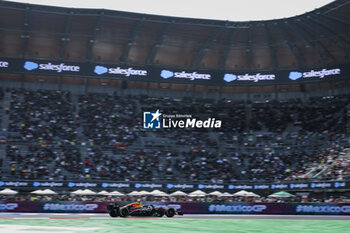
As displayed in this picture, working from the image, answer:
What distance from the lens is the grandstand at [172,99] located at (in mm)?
49188

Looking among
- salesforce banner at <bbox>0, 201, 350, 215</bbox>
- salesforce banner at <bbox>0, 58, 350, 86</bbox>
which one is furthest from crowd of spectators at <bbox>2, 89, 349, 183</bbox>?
salesforce banner at <bbox>0, 201, 350, 215</bbox>

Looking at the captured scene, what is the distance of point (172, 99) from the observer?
6259 cm

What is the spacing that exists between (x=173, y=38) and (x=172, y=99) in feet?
30.3

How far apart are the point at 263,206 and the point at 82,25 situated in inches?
1218

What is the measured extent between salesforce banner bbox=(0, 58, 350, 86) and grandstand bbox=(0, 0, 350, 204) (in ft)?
0.45

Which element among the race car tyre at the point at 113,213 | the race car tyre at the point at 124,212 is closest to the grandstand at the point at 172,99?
the race car tyre at the point at 113,213

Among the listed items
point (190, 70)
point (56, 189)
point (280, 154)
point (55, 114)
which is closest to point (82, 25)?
point (55, 114)

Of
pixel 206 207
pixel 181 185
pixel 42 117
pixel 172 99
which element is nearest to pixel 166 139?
pixel 172 99

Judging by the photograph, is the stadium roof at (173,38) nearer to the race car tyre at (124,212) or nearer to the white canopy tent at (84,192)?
the white canopy tent at (84,192)

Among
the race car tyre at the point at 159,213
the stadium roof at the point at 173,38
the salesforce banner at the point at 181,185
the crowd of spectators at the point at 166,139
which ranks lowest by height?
the race car tyre at the point at 159,213

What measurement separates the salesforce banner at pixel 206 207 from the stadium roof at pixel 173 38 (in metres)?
22.8

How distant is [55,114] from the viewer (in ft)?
181

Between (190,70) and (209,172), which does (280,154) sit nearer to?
(209,172)

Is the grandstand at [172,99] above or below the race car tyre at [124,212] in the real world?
above
